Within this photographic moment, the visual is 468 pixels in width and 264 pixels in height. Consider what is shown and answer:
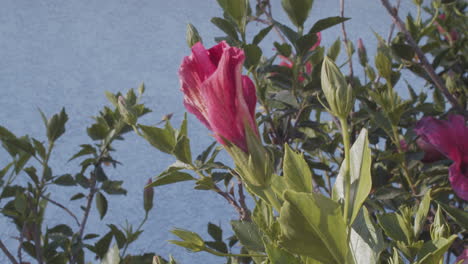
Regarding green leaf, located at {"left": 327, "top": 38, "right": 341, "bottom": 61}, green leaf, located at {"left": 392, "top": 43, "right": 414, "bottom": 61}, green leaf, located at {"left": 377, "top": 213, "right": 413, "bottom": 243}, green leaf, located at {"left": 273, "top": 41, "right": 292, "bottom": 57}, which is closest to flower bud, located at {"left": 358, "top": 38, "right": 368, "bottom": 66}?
green leaf, located at {"left": 327, "top": 38, "right": 341, "bottom": 61}

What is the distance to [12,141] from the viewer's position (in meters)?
0.69

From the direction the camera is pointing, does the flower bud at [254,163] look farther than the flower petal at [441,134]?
No

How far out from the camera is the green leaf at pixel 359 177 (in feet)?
0.73

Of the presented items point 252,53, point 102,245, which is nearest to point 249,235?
point 252,53

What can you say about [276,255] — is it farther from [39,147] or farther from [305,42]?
[39,147]

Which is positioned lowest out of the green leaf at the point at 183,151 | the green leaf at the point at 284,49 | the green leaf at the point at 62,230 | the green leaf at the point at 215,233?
the green leaf at the point at 215,233

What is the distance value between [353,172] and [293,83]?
321 millimetres

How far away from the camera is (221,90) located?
266 mm

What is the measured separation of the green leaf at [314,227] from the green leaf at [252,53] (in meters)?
0.27

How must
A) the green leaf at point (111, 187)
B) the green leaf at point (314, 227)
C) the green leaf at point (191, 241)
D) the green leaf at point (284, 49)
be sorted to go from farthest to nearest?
the green leaf at point (111, 187)
the green leaf at point (284, 49)
the green leaf at point (191, 241)
the green leaf at point (314, 227)

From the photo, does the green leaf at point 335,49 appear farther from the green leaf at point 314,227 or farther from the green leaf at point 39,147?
the green leaf at point 314,227

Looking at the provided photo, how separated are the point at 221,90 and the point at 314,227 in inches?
3.6

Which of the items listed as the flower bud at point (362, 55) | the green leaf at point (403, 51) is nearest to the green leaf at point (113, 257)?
the green leaf at point (403, 51)

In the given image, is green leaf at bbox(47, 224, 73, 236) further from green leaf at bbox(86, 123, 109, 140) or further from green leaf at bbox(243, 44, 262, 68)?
green leaf at bbox(243, 44, 262, 68)
